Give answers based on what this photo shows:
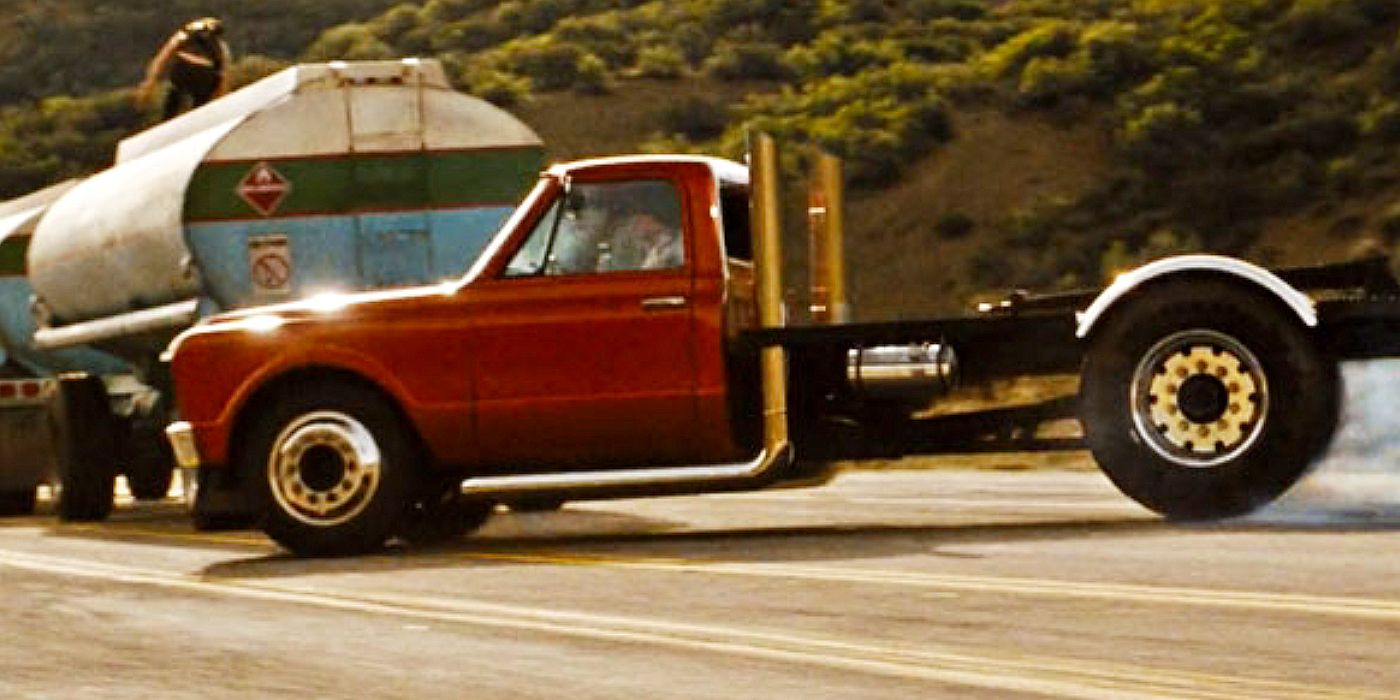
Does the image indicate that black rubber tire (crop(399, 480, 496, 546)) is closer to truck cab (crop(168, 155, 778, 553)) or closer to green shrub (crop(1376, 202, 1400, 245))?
truck cab (crop(168, 155, 778, 553))

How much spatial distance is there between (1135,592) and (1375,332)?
349 centimetres

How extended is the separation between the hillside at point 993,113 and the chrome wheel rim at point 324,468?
33.8 m

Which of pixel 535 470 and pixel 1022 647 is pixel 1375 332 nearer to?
pixel 535 470

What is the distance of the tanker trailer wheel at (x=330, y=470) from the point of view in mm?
14289

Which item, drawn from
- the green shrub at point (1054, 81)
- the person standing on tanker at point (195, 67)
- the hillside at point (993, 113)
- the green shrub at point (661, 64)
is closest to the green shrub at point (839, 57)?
the hillside at point (993, 113)

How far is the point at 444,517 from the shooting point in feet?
52.7

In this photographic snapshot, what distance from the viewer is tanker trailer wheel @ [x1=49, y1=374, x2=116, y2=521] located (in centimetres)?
2164

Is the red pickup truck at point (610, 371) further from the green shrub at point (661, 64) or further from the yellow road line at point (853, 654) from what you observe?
the green shrub at point (661, 64)

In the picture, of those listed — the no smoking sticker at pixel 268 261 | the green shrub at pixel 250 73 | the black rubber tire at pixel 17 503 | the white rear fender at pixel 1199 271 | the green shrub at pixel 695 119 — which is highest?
the green shrub at pixel 250 73

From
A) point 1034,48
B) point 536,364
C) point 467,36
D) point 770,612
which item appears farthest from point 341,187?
point 467,36

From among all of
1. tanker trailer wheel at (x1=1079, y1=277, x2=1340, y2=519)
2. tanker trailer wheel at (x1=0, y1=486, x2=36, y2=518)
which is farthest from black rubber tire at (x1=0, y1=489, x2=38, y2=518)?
tanker trailer wheel at (x1=1079, y1=277, x2=1340, y2=519)

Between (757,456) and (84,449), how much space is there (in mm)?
8779

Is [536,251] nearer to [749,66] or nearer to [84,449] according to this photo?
[84,449]

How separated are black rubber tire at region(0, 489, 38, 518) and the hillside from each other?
85.8ft
